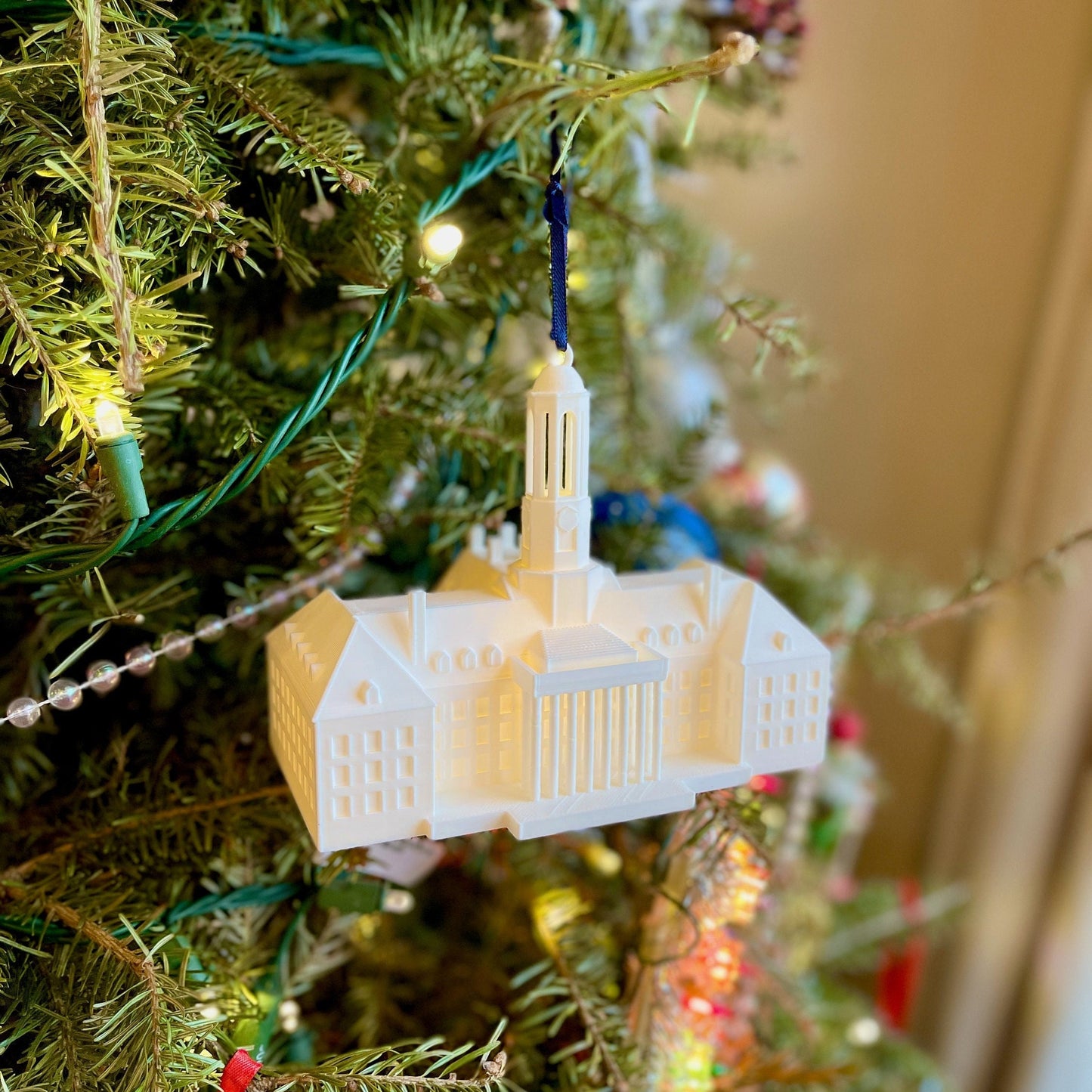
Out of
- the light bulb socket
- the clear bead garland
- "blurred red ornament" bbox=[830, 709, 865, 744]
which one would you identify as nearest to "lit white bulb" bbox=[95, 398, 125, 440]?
the light bulb socket

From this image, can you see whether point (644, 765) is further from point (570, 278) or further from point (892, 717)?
point (892, 717)

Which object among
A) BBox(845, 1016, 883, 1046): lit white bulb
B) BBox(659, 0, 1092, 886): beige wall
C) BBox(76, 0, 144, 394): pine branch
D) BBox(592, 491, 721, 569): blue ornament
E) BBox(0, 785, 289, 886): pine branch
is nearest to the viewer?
BBox(76, 0, 144, 394): pine branch

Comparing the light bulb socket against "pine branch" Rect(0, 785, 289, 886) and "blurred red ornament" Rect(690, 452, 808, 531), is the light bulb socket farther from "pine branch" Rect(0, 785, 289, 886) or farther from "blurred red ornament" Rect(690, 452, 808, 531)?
"blurred red ornament" Rect(690, 452, 808, 531)

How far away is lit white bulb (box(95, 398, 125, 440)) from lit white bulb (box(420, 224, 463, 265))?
0.15 meters

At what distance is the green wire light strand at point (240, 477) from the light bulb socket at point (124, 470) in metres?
0.01

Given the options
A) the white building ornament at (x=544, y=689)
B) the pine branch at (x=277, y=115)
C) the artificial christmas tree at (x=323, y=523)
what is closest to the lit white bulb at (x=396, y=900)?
the artificial christmas tree at (x=323, y=523)

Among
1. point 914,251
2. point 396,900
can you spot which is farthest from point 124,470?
point 914,251

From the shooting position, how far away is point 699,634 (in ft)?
1.42

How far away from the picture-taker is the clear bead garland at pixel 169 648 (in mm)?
382

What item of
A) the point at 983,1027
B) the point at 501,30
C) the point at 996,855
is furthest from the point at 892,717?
the point at 501,30

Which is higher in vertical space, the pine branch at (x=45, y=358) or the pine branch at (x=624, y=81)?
the pine branch at (x=624, y=81)

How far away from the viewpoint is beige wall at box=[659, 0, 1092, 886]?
0.99 meters

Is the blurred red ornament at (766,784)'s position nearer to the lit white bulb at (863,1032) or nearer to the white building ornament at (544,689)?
the white building ornament at (544,689)

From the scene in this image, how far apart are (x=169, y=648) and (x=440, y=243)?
8.4 inches
